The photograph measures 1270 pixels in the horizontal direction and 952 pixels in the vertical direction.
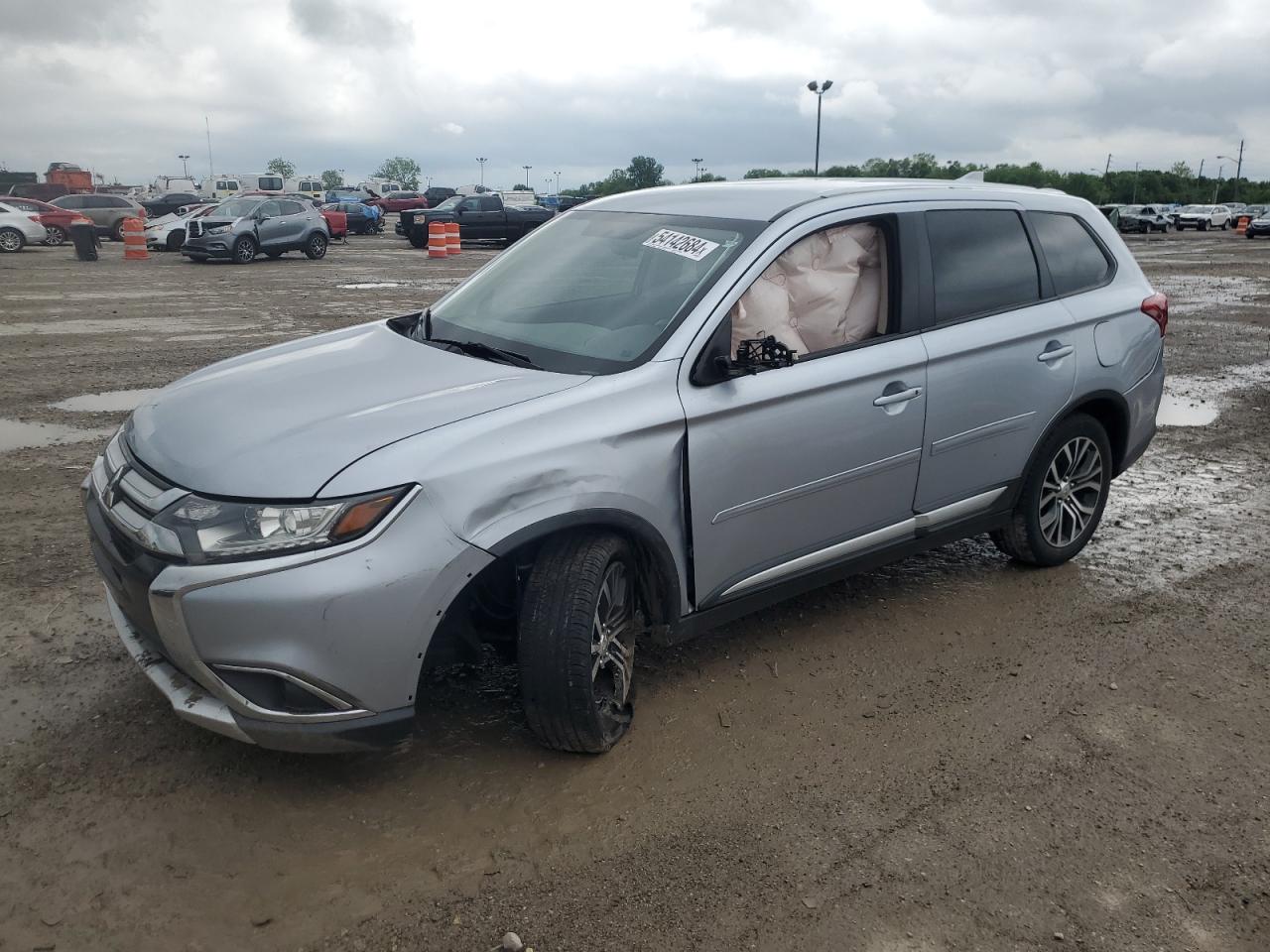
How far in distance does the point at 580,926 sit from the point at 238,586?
126 centimetres

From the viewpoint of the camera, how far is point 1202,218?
55875 millimetres

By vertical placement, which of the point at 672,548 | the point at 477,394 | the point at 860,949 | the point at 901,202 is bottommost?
the point at 860,949

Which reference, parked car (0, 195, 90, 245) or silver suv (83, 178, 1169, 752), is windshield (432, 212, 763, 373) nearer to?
silver suv (83, 178, 1169, 752)

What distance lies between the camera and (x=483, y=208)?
32656 millimetres

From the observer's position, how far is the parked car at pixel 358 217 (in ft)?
133

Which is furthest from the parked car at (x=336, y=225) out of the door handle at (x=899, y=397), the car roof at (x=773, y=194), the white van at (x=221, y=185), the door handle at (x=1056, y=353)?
the white van at (x=221, y=185)

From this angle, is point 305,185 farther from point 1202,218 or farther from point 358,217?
point 1202,218

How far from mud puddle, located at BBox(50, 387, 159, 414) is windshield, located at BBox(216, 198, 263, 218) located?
59.0 ft


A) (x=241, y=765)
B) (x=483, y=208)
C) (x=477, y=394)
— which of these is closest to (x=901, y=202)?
(x=477, y=394)

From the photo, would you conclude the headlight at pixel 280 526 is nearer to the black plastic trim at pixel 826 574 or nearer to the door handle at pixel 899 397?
the black plastic trim at pixel 826 574

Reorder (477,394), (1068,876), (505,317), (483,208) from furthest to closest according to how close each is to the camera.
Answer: (483,208), (505,317), (477,394), (1068,876)

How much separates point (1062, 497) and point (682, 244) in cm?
234

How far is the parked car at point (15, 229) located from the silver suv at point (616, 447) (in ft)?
93.5

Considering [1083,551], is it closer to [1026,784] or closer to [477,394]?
[1026,784]
